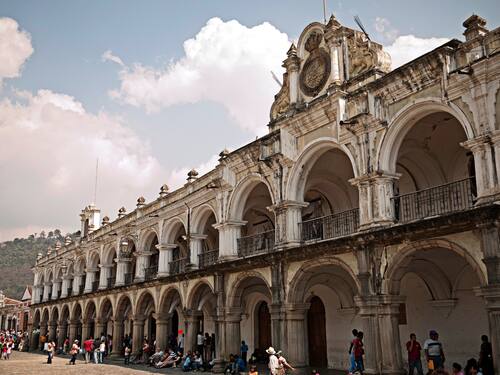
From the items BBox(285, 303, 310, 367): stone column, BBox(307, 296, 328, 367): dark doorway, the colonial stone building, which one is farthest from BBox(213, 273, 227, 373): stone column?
BBox(285, 303, 310, 367): stone column

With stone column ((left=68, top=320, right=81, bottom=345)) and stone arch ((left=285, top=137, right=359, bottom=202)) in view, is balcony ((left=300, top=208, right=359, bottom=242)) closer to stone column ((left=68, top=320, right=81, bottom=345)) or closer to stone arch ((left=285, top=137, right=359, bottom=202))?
stone arch ((left=285, top=137, right=359, bottom=202))

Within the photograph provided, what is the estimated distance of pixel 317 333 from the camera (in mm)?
19875

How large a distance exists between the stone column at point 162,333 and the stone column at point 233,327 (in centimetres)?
580

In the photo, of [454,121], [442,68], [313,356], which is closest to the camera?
[442,68]

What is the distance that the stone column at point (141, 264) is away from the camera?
87.2 feet

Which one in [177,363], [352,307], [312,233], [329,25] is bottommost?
[177,363]

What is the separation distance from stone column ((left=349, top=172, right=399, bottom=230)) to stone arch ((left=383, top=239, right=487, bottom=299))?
1.03 meters

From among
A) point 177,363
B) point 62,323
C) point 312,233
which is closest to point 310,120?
point 312,233

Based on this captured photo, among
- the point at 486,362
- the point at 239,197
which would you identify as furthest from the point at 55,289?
the point at 486,362

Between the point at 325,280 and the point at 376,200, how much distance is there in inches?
185

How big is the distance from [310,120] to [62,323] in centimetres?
2867

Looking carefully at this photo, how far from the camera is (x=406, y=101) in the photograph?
13.5 meters

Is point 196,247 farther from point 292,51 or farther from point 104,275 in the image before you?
point 104,275

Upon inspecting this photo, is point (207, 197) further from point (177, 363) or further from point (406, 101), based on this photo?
point (406, 101)
